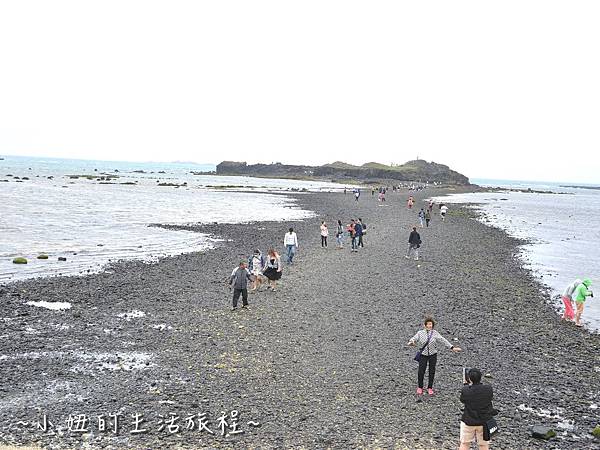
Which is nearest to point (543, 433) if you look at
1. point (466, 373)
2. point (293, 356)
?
point (466, 373)

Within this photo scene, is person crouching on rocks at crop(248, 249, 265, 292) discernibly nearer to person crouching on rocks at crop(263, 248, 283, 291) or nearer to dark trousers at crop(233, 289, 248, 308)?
person crouching on rocks at crop(263, 248, 283, 291)

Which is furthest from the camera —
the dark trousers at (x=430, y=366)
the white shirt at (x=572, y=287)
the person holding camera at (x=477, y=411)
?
the white shirt at (x=572, y=287)

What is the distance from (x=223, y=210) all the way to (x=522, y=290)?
4403 cm

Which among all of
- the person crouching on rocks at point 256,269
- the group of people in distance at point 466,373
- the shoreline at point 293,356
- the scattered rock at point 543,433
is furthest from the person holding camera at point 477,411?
the person crouching on rocks at point 256,269

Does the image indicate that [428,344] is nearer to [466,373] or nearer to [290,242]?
[466,373]

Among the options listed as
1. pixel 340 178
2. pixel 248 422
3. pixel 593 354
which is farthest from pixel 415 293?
pixel 340 178

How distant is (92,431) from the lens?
967cm

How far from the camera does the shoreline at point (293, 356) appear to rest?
1034cm

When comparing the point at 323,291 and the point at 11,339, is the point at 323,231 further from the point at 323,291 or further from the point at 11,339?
the point at 11,339

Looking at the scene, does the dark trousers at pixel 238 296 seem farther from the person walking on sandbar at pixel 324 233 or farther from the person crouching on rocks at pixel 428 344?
the person walking on sandbar at pixel 324 233

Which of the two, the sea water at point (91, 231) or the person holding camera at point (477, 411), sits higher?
the person holding camera at point (477, 411)

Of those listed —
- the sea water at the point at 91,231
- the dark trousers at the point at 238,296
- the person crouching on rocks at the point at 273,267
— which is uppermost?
the person crouching on rocks at the point at 273,267

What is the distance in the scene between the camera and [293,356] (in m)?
13.9

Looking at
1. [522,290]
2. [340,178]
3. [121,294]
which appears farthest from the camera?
[340,178]
